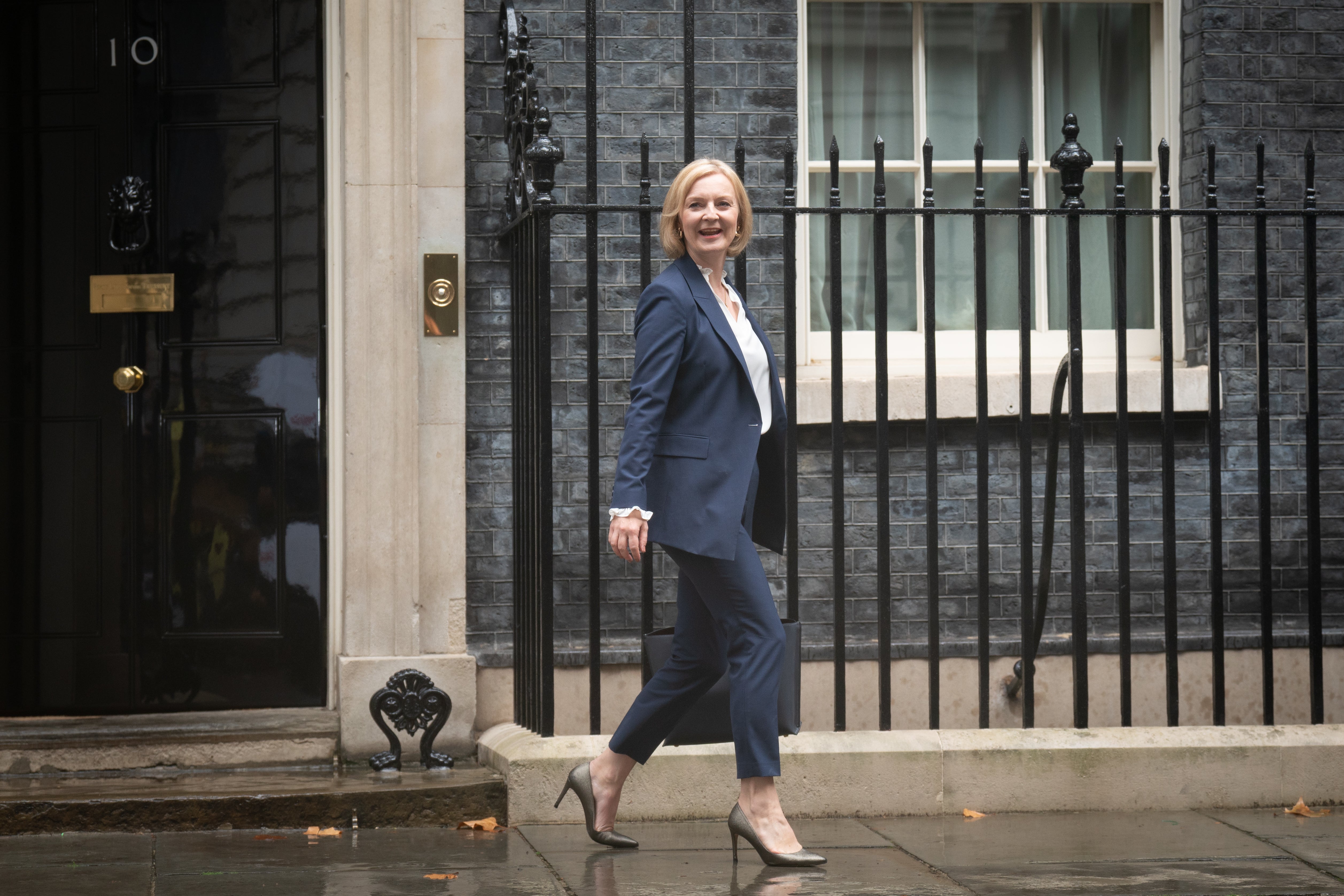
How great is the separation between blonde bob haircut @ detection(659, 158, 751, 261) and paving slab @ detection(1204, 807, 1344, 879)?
2.42 m

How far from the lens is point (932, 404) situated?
4.85 meters

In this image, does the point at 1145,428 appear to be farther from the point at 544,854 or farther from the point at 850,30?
the point at 544,854

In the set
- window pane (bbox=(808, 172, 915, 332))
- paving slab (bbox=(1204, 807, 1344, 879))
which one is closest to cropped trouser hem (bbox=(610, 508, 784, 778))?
paving slab (bbox=(1204, 807, 1344, 879))

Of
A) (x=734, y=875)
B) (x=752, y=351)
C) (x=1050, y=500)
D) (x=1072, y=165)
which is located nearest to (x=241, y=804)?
(x=734, y=875)

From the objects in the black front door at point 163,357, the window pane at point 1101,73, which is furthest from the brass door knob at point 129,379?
the window pane at point 1101,73

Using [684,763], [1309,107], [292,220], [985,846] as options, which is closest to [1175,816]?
[985,846]

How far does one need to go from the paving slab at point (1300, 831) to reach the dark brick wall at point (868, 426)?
43.7 inches

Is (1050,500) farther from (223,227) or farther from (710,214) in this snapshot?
(223,227)

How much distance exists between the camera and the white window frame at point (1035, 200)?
19.6ft

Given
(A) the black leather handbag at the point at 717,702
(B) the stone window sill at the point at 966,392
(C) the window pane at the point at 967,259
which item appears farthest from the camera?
(C) the window pane at the point at 967,259

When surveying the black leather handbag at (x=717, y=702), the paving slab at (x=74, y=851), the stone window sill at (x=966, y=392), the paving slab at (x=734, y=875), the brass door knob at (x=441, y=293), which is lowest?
the paving slab at (x=74, y=851)

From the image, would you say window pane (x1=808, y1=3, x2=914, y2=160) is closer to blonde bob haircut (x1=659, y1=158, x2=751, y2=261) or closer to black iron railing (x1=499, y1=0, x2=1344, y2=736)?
black iron railing (x1=499, y1=0, x2=1344, y2=736)

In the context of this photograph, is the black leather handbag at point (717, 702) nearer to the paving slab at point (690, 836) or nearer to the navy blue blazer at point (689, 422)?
the paving slab at point (690, 836)

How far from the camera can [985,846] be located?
14.3ft
